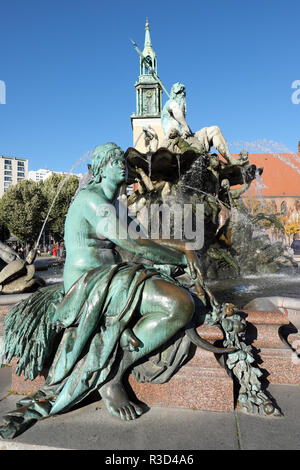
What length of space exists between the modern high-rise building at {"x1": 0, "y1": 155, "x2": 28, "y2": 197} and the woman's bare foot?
12718cm

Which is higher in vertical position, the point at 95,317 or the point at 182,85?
the point at 182,85

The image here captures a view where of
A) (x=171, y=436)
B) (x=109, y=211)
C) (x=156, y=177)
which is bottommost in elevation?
(x=171, y=436)

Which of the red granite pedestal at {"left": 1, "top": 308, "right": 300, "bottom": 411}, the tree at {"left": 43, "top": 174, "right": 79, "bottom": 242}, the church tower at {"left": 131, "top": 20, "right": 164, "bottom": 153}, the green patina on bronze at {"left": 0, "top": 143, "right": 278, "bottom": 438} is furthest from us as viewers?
the church tower at {"left": 131, "top": 20, "right": 164, "bottom": 153}

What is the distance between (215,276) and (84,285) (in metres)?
4.76

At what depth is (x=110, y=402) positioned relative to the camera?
247 cm

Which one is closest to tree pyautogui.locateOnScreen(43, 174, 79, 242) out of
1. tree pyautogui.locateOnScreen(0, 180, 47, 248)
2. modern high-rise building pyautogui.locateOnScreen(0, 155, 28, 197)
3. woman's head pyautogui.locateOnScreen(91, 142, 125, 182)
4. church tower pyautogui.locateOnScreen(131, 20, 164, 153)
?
tree pyautogui.locateOnScreen(0, 180, 47, 248)

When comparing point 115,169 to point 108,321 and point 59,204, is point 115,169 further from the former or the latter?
point 59,204

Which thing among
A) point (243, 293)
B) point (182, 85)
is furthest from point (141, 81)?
point (243, 293)

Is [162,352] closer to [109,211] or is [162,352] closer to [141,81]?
[109,211]

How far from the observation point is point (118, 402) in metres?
2.47

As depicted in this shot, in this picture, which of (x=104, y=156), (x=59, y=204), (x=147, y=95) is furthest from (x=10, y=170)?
(x=104, y=156)

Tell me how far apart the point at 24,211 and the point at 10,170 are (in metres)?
101

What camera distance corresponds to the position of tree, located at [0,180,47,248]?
105ft

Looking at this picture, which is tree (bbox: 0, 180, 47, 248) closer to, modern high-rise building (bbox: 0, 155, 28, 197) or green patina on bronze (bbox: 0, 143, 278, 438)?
green patina on bronze (bbox: 0, 143, 278, 438)
